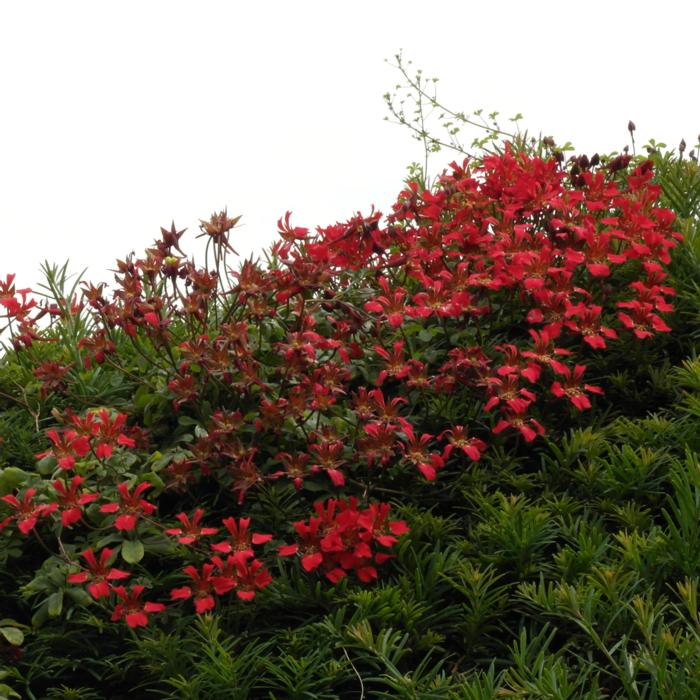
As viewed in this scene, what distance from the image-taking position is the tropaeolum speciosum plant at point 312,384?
12.2 ft

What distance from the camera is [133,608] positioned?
3584 millimetres

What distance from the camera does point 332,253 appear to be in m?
4.96

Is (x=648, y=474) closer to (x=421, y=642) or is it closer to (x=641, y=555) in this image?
(x=641, y=555)

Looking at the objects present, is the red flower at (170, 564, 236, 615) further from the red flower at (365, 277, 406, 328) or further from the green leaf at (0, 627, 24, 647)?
the red flower at (365, 277, 406, 328)

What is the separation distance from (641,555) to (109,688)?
1.91 metres

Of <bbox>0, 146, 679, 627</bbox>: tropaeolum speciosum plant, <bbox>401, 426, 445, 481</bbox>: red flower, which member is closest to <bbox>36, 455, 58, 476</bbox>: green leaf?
<bbox>0, 146, 679, 627</bbox>: tropaeolum speciosum plant

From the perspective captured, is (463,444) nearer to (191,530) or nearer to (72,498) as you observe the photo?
(191,530)

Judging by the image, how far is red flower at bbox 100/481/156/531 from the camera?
3641 mm

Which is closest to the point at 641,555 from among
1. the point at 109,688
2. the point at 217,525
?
the point at 217,525

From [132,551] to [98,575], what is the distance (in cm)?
14

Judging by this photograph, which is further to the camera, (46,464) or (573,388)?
(573,388)

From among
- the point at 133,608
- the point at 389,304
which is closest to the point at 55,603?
the point at 133,608

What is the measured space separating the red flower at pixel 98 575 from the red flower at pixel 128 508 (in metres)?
0.11

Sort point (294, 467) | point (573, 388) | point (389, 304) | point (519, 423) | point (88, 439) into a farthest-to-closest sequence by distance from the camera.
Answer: point (389, 304) → point (573, 388) → point (519, 423) → point (88, 439) → point (294, 467)
